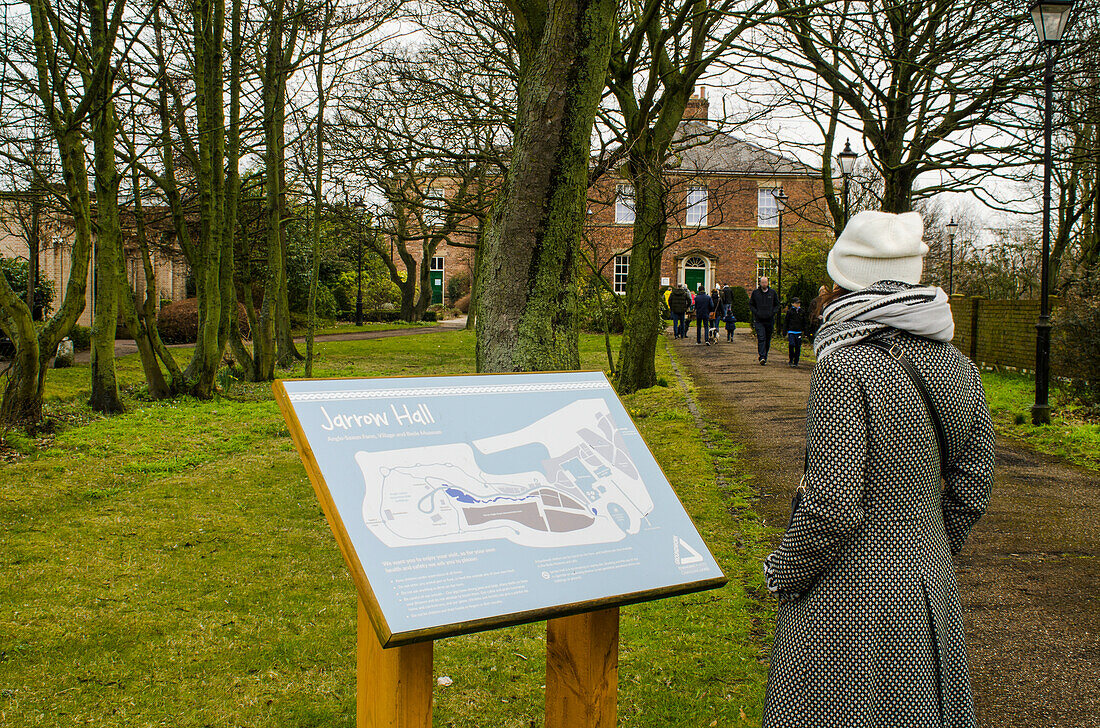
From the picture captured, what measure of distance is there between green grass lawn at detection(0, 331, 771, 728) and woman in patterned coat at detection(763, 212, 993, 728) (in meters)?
1.49

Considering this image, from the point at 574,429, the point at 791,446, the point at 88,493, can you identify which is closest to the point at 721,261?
the point at 791,446

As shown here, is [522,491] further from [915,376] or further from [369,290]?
[369,290]

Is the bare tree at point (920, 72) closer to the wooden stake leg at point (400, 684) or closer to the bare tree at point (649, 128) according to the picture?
the bare tree at point (649, 128)

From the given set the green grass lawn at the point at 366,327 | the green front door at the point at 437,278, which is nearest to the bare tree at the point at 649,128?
the green grass lawn at the point at 366,327

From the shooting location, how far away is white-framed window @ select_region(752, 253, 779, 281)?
131ft

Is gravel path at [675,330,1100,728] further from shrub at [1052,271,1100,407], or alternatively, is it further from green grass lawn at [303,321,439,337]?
green grass lawn at [303,321,439,337]

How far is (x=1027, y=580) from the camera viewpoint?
16.6 feet

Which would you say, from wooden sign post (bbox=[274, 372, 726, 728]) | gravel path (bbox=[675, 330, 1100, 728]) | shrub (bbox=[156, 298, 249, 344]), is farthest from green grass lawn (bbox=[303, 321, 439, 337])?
wooden sign post (bbox=[274, 372, 726, 728])

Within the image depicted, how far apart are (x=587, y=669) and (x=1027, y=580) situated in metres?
3.78

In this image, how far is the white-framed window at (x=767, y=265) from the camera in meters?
40.1

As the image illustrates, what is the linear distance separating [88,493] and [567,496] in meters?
6.30

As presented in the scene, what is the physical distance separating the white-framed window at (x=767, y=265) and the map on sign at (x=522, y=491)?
37.9 meters

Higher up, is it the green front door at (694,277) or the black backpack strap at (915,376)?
the green front door at (694,277)

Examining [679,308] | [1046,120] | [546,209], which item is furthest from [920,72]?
[679,308]
